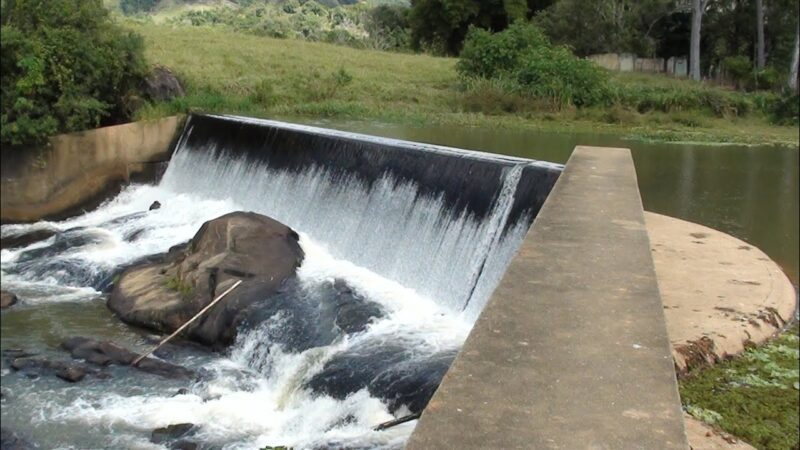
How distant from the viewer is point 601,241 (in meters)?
3.86

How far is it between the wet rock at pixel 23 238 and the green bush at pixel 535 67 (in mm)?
16609

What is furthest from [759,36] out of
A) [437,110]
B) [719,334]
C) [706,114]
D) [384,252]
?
[719,334]

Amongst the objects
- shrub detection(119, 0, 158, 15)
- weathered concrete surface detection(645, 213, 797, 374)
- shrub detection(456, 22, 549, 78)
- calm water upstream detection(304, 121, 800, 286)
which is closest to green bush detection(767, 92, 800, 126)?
calm water upstream detection(304, 121, 800, 286)

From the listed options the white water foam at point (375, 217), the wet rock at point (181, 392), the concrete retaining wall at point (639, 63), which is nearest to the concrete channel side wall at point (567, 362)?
the wet rock at point (181, 392)

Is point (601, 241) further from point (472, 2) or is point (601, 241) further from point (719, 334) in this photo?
point (472, 2)

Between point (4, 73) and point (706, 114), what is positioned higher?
point (4, 73)

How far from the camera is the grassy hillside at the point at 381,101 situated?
14.6m

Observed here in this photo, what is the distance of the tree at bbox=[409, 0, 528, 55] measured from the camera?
28.4 meters

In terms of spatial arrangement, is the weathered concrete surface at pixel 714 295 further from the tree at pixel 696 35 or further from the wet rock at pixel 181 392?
the tree at pixel 696 35

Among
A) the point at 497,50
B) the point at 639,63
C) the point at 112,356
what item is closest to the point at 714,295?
the point at 112,356

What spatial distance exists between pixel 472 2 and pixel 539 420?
92.2ft

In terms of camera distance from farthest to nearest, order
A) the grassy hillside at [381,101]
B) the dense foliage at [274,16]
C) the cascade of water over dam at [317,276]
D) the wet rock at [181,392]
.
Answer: the grassy hillside at [381,101] < the wet rock at [181,392] < the cascade of water over dam at [317,276] < the dense foliage at [274,16]

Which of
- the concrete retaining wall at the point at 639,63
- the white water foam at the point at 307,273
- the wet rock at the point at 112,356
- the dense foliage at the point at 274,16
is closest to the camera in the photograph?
the dense foliage at the point at 274,16

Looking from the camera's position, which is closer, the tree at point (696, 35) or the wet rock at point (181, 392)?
the wet rock at point (181, 392)
